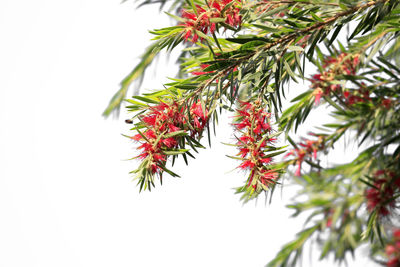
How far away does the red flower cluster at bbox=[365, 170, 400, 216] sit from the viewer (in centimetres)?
53

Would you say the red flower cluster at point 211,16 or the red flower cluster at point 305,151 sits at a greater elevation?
the red flower cluster at point 211,16

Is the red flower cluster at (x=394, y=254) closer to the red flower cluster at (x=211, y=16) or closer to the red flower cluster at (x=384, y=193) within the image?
the red flower cluster at (x=384, y=193)

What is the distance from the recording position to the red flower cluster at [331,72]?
0.55 meters

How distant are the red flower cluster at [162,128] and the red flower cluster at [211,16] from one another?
0.27ft

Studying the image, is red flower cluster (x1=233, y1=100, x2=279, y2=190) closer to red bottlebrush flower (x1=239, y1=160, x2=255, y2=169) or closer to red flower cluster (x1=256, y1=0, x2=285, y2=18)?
red bottlebrush flower (x1=239, y1=160, x2=255, y2=169)

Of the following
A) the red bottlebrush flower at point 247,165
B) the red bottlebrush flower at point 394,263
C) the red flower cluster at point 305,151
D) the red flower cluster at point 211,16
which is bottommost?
the red bottlebrush flower at point 394,263

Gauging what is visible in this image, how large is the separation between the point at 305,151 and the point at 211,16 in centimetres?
25

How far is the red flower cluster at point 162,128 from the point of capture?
41 cm

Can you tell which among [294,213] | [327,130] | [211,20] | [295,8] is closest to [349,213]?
[294,213]

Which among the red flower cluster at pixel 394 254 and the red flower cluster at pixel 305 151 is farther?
the red flower cluster at pixel 305 151

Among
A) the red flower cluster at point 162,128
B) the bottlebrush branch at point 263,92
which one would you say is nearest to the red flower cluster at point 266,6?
the bottlebrush branch at point 263,92

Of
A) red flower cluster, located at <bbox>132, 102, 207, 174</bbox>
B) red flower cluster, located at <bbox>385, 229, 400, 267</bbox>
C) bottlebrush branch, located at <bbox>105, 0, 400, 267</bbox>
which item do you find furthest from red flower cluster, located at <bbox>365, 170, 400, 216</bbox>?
red flower cluster, located at <bbox>132, 102, 207, 174</bbox>

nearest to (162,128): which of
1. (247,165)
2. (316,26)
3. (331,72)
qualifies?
(247,165)

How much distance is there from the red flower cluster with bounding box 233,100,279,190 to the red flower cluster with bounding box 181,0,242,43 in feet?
0.34
